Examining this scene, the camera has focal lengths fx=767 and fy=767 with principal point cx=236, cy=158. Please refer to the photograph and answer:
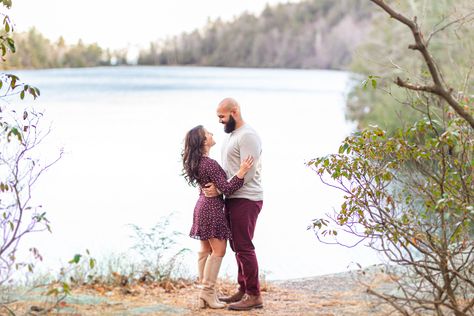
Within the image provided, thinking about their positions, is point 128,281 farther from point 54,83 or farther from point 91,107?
point 54,83

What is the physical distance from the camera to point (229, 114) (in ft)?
20.6

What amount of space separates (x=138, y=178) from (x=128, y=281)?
17.1 m

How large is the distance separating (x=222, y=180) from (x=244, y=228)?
46 cm

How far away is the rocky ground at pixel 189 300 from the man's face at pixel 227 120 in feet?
5.12

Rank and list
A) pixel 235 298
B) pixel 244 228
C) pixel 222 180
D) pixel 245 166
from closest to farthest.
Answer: pixel 245 166 → pixel 222 180 → pixel 244 228 → pixel 235 298

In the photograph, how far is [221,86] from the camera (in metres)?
64.0

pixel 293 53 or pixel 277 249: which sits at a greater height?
pixel 293 53

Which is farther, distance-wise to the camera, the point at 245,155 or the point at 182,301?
the point at 182,301

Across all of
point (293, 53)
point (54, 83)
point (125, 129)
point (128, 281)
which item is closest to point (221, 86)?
point (293, 53)

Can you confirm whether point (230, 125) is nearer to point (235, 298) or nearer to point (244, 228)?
point (244, 228)

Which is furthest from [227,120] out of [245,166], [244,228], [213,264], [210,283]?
[210,283]

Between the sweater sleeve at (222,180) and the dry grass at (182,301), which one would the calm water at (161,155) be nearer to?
the dry grass at (182,301)

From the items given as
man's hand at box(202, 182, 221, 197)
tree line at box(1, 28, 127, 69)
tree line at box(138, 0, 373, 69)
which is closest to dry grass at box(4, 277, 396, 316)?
man's hand at box(202, 182, 221, 197)

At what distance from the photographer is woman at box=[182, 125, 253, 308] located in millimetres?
6277
